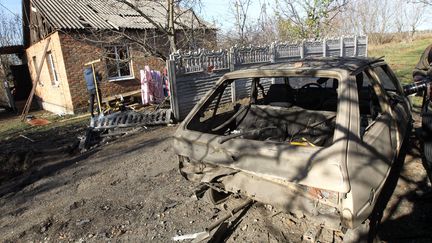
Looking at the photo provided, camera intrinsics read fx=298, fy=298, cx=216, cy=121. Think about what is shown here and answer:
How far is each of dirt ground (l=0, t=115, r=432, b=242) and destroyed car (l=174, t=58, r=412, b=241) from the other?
55 cm

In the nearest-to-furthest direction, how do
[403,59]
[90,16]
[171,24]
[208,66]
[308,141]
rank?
[308,141] < [208,66] < [171,24] < [90,16] < [403,59]

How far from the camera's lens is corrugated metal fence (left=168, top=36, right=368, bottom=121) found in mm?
7863

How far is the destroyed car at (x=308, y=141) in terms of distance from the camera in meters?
2.05

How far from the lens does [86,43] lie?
1183 centimetres

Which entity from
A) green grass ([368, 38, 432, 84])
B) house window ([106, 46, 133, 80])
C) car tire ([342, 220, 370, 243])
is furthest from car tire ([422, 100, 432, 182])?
house window ([106, 46, 133, 80])

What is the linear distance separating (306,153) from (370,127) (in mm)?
768

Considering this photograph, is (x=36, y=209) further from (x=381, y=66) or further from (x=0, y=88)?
(x=0, y=88)

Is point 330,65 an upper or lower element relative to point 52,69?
upper

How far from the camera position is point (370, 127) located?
8.23ft

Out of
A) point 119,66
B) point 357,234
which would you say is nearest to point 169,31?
point 119,66

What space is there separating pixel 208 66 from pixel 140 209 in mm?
Result: 5845

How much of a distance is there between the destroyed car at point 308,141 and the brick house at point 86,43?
705 cm

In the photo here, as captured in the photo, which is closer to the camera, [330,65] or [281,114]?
[330,65]

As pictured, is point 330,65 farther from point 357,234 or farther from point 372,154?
point 357,234
